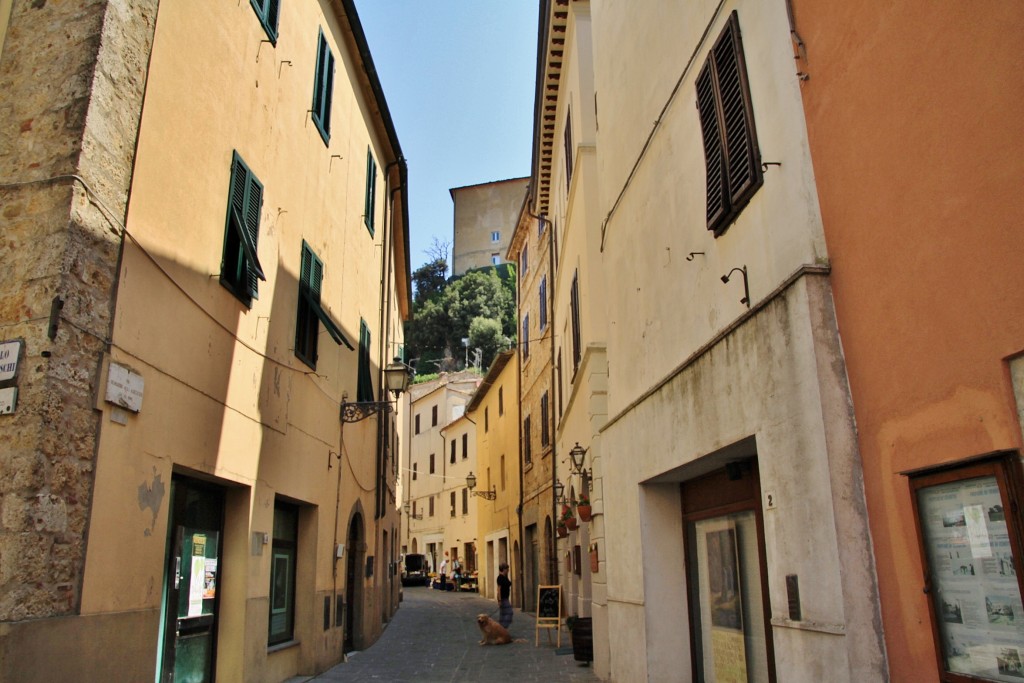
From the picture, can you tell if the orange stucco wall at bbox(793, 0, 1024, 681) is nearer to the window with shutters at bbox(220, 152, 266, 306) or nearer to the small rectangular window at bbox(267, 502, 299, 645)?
the window with shutters at bbox(220, 152, 266, 306)

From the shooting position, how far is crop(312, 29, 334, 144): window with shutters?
11.7m

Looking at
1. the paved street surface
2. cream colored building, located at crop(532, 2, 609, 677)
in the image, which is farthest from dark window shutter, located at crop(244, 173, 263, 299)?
the paved street surface

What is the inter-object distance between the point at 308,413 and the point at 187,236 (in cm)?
425

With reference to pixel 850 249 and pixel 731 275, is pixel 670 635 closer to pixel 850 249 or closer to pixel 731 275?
pixel 731 275

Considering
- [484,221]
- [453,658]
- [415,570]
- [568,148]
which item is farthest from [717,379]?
[484,221]

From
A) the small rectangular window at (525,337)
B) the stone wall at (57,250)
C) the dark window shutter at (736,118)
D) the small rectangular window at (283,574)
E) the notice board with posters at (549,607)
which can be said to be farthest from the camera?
the small rectangular window at (525,337)

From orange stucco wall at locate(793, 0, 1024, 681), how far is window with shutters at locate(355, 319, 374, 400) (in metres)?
10.9

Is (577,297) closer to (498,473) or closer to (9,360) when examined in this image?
(9,360)

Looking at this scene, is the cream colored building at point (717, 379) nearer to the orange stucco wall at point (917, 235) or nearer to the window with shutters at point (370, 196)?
the orange stucco wall at point (917, 235)

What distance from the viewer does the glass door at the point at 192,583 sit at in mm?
7547

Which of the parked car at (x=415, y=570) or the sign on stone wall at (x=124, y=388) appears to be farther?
the parked car at (x=415, y=570)

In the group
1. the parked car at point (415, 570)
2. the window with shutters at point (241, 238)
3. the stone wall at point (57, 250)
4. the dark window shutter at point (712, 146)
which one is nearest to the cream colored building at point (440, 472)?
the parked car at point (415, 570)

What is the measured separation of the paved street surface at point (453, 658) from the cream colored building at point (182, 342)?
895mm

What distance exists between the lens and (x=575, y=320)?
14.6 metres
